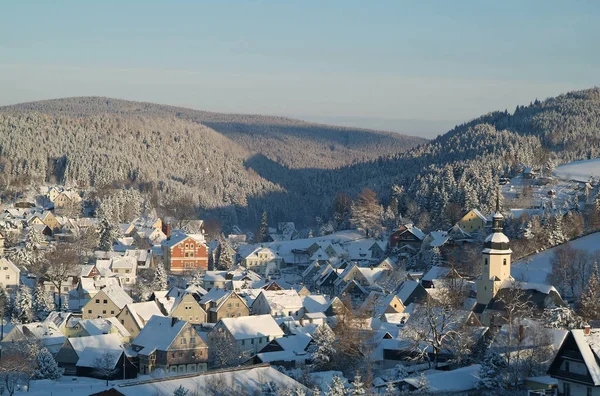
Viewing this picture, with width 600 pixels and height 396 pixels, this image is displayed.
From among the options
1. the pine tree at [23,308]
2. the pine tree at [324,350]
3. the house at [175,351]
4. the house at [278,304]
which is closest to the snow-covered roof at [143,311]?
the house at [175,351]

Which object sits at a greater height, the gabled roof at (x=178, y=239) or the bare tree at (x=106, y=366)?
the gabled roof at (x=178, y=239)

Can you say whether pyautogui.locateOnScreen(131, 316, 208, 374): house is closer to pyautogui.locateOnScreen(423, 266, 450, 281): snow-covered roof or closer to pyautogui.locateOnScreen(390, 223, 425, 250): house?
pyautogui.locateOnScreen(423, 266, 450, 281): snow-covered roof

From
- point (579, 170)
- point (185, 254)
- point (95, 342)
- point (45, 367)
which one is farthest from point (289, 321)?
point (579, 170)

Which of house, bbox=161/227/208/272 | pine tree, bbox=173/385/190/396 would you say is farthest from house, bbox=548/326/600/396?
house, bbox=161/227/208/272

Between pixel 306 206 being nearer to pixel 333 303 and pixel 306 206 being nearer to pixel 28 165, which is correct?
pixel 28 165

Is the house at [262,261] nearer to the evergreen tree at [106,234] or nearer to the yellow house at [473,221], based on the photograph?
the evergreen tree at [106,234]

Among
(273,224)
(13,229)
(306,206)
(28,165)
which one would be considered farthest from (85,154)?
(13,229)

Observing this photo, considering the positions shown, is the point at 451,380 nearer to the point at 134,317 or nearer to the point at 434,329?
the point at 434,329
